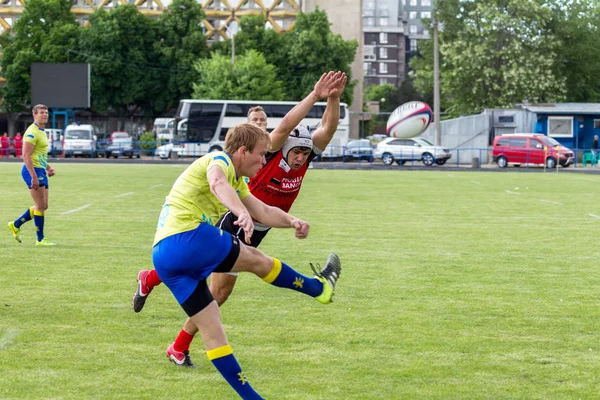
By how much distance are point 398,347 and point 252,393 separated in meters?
2.16

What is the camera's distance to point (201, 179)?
5.52 m

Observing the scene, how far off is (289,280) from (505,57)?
227 feet

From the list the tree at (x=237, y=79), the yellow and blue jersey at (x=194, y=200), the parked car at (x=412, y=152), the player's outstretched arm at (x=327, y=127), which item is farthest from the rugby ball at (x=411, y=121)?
the yellow and blue jersey at (x=194, y=200)

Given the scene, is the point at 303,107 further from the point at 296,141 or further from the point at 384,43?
the point at 384,43

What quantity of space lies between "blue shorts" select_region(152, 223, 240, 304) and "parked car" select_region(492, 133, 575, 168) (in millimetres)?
48218

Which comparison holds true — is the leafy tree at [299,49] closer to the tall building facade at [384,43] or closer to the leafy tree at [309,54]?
the leafy tree at [309,54]

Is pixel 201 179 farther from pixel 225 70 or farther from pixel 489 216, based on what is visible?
pixel 225 70

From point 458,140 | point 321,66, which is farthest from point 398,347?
point 321,66

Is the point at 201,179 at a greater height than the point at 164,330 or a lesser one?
greater

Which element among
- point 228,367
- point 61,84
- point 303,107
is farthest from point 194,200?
point 61,84

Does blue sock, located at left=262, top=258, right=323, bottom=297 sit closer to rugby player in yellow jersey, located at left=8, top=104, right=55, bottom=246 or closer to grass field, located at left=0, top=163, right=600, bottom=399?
grass field, located at left=0, top=163, right=600, bottom=399

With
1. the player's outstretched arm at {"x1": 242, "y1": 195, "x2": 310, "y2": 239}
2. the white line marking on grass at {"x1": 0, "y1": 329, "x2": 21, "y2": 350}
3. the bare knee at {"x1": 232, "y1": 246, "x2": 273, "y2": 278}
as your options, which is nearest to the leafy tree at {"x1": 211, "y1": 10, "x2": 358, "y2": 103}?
the white line marking on grass at {"x1": 0, "y1": 329, "x2": 21, "y2": 350}

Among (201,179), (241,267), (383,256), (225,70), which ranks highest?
(225,70)

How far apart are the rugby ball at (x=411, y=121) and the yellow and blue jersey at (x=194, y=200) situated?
51598 mm
